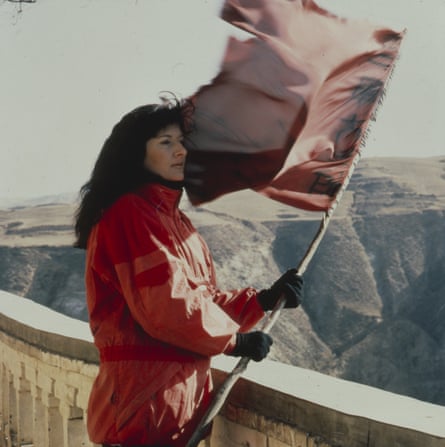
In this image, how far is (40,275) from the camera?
47.6 metres

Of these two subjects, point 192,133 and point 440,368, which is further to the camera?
point 440,368

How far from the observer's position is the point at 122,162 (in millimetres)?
2576

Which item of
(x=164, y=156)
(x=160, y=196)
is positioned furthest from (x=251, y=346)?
(x=164, y=156)

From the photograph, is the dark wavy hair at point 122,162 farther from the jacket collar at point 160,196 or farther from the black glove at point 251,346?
the black glove at point 251,346

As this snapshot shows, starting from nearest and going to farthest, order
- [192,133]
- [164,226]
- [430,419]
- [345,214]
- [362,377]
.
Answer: [430,419] → [164,226] → [192,133] → [362,377] → [345,214]

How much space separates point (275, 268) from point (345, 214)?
7889mm

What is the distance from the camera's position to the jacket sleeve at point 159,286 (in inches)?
88.9

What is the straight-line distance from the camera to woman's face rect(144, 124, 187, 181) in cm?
258

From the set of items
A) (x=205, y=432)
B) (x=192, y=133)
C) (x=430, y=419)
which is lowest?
(x=205, y=432)

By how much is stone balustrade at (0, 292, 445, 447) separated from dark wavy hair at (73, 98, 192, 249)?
0.83 metres

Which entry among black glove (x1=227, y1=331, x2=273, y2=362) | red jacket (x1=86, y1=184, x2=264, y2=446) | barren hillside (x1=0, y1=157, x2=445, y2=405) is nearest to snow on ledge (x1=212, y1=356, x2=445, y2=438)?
black glove (x1=227, y1=331, x2=273, y2=362)

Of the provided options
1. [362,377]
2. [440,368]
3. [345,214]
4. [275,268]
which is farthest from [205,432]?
[345,214]

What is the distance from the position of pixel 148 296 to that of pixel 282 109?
1234 mm

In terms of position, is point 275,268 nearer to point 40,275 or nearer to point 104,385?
point 40,275
